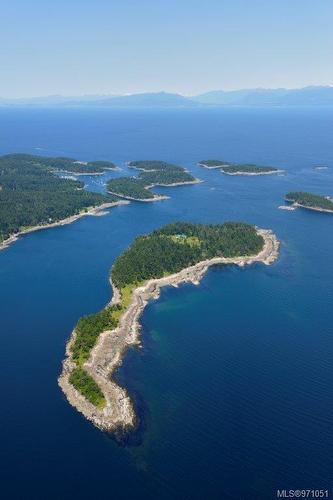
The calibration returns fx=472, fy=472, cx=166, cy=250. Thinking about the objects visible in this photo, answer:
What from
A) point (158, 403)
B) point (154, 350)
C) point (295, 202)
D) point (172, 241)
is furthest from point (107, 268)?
point (295, 202)

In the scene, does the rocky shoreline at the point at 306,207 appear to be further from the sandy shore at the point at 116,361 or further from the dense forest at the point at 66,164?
the dense forest at the point at 66,164

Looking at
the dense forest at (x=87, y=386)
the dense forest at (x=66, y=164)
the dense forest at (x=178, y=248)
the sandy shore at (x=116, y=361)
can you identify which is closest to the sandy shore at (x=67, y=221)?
the dense forest at (x=178, y=248)

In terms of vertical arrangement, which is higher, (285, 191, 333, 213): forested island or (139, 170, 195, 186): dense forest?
(139, 170, 195, 186): dense forest

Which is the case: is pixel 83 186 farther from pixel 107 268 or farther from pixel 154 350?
pixel 154 350

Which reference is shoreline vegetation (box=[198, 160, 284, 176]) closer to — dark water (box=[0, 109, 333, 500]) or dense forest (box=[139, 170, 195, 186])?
dense forest (box=[139, 170, 195, 186])

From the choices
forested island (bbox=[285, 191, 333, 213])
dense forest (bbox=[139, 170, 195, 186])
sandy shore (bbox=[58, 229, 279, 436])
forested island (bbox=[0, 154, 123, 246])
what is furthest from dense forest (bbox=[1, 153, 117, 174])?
sandy shore (bbox=[58, 229, 279, 436])

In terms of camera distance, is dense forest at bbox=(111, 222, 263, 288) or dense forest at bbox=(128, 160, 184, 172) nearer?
dense forest at bbox=(111, 222, 263, 288)
